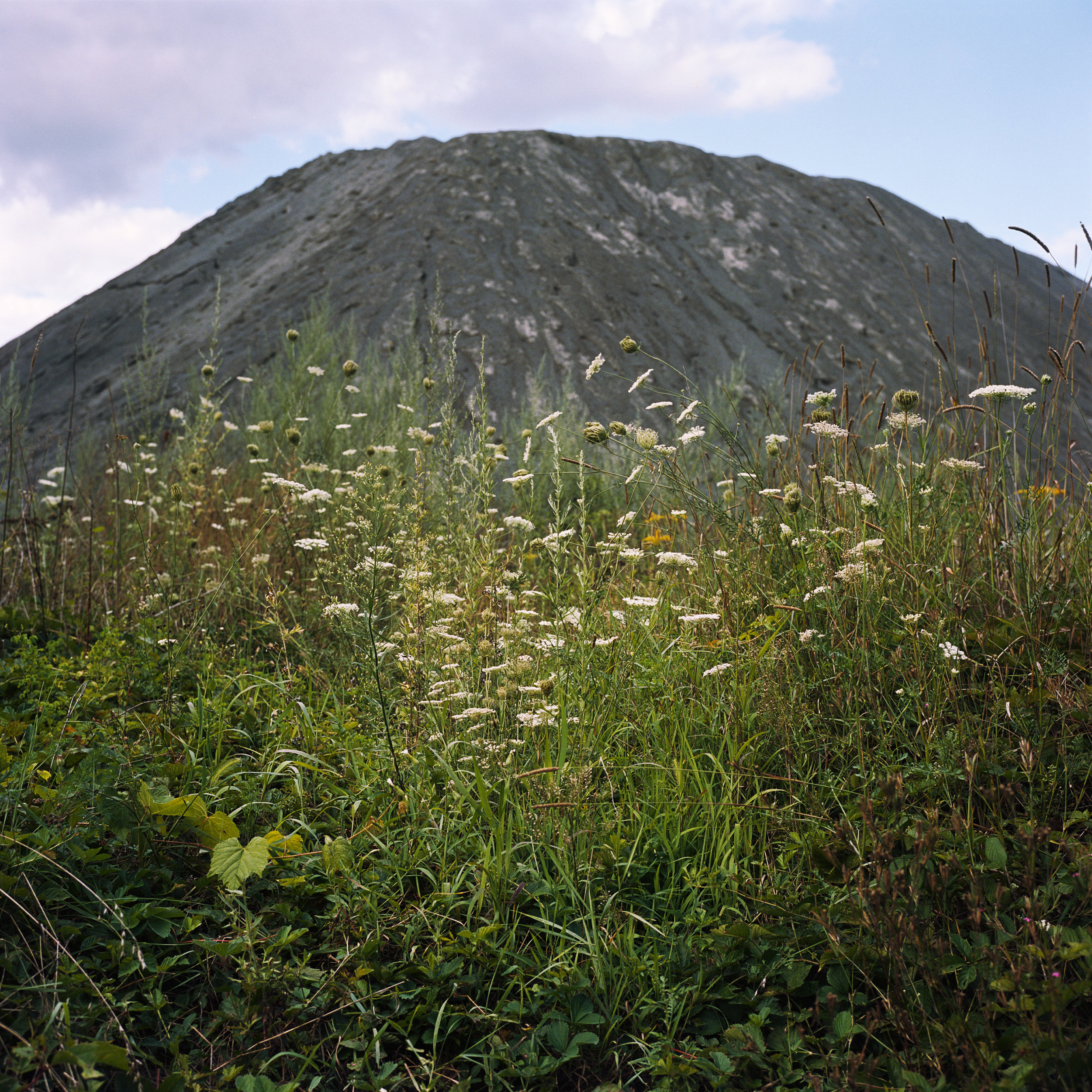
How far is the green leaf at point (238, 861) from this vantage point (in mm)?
1695

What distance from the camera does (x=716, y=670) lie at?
2174mm

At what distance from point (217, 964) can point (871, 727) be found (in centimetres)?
175

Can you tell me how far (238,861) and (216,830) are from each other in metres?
0.21

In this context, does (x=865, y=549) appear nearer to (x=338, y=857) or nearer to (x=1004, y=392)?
(x=1004, y=392)

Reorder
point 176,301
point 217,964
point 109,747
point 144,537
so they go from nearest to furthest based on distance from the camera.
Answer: point 217,964 < point 109,747 < point 144,537 < point 176,301

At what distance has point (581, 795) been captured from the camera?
5.97 feet

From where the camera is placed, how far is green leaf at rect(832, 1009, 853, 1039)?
1.48 m

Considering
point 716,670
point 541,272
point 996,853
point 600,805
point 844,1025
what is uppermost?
point 541,272

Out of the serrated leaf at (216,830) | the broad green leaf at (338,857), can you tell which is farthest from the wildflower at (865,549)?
the serrated leaf at (216,830)

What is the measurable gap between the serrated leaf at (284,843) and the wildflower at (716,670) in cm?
113

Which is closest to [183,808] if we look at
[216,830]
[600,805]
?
[216,830]

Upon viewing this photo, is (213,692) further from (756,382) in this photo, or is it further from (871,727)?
(756,382)

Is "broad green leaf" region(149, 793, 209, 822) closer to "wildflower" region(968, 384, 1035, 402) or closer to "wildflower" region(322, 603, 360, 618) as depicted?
"wildflower" region(322, 603, 360, 618)

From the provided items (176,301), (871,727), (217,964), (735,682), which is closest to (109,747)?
(217,964)
